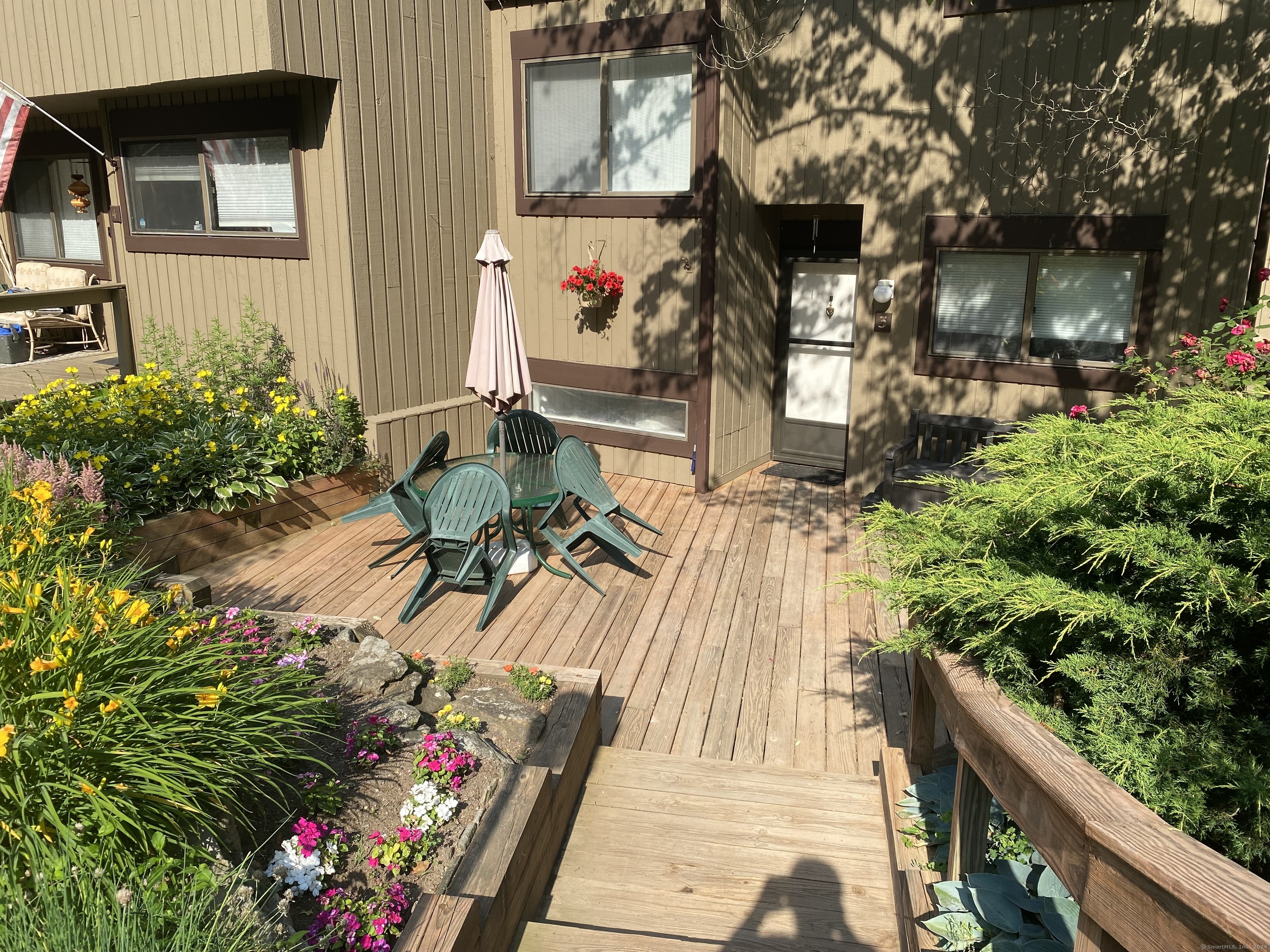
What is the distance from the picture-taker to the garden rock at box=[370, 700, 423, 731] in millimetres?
3498

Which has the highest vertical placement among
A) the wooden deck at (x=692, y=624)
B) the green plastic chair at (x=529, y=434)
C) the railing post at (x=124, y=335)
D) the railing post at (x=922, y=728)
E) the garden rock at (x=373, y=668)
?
the railing post at (x=124, y=335)

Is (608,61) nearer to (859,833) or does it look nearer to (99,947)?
(859,833)

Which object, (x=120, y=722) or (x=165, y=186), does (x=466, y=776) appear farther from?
(x=165, y=186)

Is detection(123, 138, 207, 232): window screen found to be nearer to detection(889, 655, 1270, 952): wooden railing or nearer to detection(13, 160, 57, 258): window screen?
detection(13, 160, 57, 258): window screen

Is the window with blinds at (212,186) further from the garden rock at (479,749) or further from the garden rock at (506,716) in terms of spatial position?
the garden rock at (479,749)

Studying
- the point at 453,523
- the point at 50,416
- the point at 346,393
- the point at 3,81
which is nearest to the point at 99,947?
the point at 453,523

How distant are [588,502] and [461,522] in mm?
973

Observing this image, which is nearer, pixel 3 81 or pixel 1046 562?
pixel 1046 562

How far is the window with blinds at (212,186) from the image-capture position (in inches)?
308

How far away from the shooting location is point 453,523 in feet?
18.2

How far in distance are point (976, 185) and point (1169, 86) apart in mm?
1402

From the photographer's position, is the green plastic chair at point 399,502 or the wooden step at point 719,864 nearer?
the wooden step at point 719,864

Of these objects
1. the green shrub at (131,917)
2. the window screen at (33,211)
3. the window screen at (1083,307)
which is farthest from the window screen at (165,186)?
the green shrub at (131,917)

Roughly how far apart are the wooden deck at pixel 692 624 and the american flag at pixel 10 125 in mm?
3678
